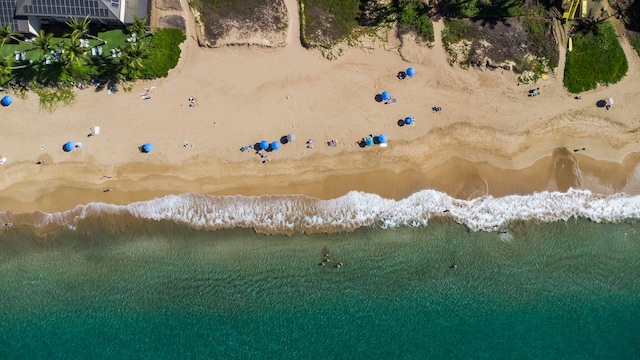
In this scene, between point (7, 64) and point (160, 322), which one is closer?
point (7, 64)

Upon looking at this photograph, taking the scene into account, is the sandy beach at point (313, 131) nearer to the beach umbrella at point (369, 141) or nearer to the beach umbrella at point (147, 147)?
the beach umbrella at point (147, 147)

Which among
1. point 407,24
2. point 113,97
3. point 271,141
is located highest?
point 407,24

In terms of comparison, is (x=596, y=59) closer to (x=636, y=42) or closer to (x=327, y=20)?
(x=636, y=42)

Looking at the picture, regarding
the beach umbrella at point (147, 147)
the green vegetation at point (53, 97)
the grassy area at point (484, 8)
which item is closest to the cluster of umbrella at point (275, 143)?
the beach umbrella at point (147, 147)

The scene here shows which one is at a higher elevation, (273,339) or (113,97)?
(113,97)

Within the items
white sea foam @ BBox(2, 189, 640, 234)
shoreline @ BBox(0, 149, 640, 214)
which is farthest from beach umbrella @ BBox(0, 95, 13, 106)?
white sea foam @ BBox(2, 189, 640, 234)

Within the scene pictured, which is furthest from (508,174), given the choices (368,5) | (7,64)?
(7,64)

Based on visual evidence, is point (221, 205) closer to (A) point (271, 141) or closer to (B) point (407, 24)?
(A) point (271, 141)
